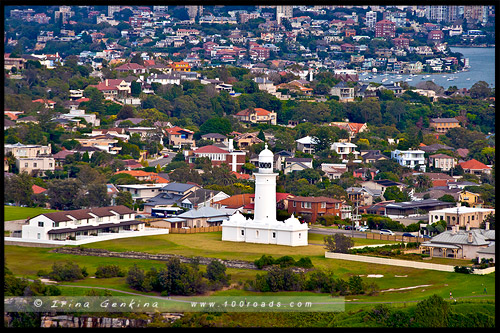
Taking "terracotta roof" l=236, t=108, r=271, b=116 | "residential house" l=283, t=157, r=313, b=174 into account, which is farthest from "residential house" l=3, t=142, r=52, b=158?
"terracotta roof" l=236, t=108, r=271, b=116

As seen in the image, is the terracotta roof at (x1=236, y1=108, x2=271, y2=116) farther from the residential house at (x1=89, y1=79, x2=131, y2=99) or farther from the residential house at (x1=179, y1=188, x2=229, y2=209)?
the residential house at (x1=179, y1=188, x2=229, y2=209)

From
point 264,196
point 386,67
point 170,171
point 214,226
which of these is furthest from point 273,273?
point 386,67

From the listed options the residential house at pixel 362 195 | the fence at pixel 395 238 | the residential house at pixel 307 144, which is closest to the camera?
the fence at pixel 395 238

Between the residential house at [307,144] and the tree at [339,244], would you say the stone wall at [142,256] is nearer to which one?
the tree at [339,244]

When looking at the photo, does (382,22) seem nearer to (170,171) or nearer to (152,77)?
(152,77)

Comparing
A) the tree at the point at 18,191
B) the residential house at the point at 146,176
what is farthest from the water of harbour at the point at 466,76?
the tree at the point at 18,191
